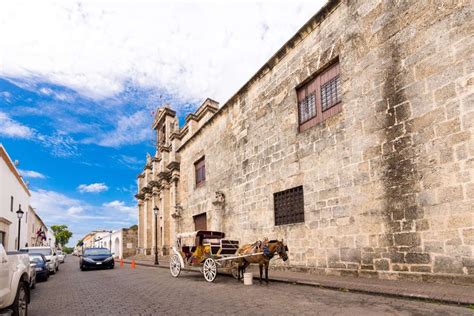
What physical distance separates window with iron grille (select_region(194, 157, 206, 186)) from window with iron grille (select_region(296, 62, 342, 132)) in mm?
9427

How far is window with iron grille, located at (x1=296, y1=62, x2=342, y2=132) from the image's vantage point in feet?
35.6

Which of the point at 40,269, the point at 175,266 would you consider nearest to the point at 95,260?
the point at 40,269

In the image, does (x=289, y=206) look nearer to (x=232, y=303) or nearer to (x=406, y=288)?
(x=406, y=288)

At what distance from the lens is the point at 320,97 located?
37.7 ft

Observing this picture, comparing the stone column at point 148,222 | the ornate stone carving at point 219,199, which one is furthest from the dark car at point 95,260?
the stone column at point 148,222

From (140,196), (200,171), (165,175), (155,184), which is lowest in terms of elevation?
(140,196)

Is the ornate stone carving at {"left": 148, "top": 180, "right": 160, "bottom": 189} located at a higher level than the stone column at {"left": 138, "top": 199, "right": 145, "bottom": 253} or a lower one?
higher

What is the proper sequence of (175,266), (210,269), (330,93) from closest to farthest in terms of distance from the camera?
(210,269)
(330,93)
(175,266)

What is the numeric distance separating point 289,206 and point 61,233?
122945mm

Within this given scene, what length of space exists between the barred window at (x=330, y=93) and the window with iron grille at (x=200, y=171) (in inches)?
414

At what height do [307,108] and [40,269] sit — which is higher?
[307,108]

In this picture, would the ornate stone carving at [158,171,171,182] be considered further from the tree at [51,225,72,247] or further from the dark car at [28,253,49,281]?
the tree at [51,225,72,247]

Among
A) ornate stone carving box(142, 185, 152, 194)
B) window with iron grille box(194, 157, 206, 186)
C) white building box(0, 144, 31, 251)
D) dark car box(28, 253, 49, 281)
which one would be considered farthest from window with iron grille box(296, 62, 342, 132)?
ornate stone carving box(142, 185, 152, 194)

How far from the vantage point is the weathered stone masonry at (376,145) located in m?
7.26
